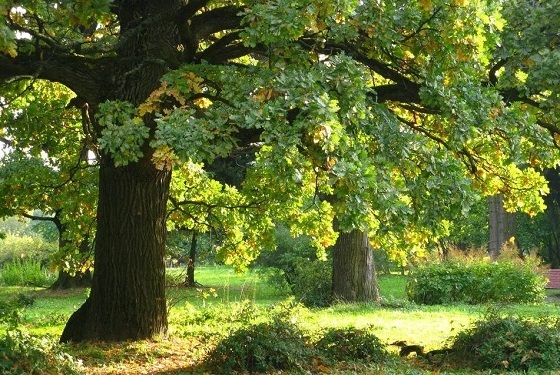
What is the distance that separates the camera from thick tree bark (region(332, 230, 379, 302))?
18453 millimetres

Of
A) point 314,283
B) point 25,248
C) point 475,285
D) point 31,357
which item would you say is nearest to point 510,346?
point 31,357

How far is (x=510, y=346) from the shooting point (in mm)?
8828

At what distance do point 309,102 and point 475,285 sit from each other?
1551 cm

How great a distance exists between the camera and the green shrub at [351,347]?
29.5ft

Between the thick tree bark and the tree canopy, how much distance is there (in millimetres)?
6615

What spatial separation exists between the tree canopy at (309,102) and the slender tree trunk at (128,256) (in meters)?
0.02

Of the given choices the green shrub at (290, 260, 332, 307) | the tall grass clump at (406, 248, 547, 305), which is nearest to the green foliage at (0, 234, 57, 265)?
the green shrub at (290, 260, 332, 307)

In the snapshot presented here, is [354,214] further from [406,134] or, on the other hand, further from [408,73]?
[408,73]

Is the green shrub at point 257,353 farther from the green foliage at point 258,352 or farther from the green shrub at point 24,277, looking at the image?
the green shrub at point 24,277

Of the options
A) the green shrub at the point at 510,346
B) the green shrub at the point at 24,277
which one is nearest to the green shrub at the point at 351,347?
the green shrub at the point at 510,346

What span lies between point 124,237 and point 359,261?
9571 mm

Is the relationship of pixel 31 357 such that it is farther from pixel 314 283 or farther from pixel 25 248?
pixel 25 248

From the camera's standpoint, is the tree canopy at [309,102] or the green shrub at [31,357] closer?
the green shrub at [31,357]

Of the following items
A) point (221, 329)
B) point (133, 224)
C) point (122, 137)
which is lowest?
point (221, 329)
